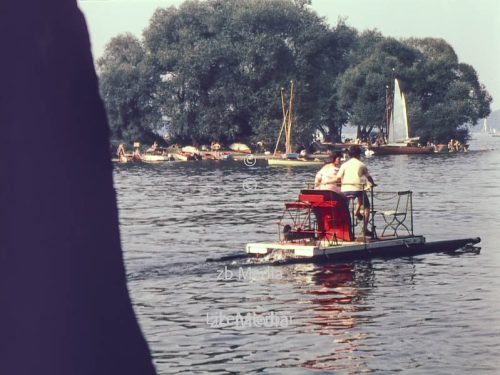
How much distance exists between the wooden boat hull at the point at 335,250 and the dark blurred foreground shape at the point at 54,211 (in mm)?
19064

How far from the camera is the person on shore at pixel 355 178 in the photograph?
20.3 m

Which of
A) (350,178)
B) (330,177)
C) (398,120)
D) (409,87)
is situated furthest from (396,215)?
(409,87)

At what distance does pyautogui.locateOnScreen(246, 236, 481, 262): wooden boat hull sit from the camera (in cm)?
2052

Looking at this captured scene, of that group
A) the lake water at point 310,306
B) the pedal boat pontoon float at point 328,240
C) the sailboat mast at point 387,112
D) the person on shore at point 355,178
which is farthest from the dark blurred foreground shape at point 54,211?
the sailboat mast at point 387,112

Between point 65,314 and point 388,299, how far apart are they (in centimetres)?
1628

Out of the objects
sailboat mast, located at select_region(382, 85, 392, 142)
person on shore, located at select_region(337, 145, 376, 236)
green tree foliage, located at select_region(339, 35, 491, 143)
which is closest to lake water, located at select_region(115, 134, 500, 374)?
person on shore, located at select_region(337, 145, 376, 236)

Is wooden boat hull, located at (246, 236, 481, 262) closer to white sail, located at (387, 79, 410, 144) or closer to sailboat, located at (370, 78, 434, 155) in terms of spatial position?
white sail, located at (387, 79, 410, 144)

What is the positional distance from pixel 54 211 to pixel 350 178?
1933 centimetres

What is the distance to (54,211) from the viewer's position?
1.30 metres

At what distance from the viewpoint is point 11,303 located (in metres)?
1.24

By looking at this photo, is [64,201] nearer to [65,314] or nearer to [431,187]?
[65,314]

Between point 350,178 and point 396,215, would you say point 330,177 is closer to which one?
point 350,178

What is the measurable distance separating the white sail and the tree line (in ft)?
10.1

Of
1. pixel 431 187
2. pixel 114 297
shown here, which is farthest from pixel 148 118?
pixel 114 297
